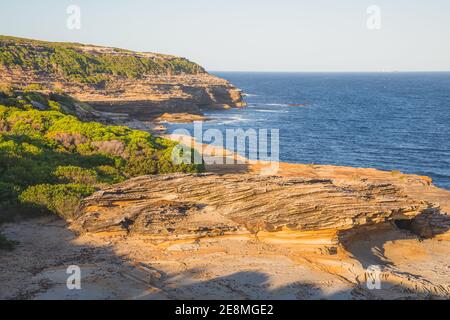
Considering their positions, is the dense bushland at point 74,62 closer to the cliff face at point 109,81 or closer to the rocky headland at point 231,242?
the cliff face at point 109,81

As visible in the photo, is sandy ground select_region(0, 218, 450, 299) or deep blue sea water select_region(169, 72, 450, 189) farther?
deep blue sea water select_region(169, 72, 450, 189)

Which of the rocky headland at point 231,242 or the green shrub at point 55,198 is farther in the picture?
the green shrub at point 55,198

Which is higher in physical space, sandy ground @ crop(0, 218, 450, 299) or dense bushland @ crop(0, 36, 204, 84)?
dense bushland @ crop(0, 36, 204, 84)

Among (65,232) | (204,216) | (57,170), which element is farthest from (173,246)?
(57,170)

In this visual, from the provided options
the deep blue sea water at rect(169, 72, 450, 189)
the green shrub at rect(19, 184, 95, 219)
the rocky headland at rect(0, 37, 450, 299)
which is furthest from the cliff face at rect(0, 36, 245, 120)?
the rocky headland at rect(0, 37, 450, 299)

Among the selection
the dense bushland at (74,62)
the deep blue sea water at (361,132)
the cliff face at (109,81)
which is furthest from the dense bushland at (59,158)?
the dense bushland at (74,62)

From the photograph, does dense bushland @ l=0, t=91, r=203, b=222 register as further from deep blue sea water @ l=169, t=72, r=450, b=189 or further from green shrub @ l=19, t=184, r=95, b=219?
deep blue sea water @ l=169, t=72, r=450, b=189

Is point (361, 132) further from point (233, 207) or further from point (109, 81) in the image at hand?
point (233, 207)

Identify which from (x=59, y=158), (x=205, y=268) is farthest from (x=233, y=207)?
(x=59, y=158)
